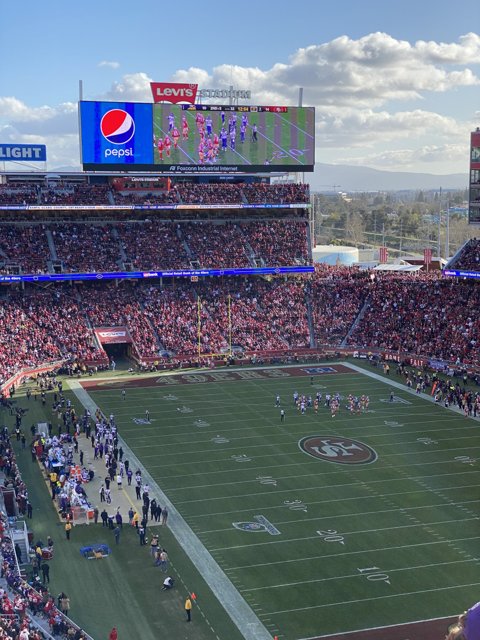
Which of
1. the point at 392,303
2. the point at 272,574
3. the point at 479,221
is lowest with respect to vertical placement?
the point at 272,574

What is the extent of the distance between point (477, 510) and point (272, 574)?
7.21 m

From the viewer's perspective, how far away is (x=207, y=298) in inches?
1960

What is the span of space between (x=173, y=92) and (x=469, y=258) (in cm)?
2262

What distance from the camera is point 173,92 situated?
53.8 metres

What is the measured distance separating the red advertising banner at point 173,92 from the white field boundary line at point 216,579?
3459cm

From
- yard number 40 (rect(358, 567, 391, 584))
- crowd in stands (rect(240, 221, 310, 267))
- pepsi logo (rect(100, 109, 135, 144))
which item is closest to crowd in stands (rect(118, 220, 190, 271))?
crowd in stands (rect(240, 221, 310, 267))

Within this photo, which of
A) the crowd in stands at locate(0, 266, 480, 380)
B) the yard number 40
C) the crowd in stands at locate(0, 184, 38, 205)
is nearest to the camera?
the yard number 40

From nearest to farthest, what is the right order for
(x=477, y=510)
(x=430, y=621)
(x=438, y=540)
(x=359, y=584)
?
(x=430, y=621), (x=359, y=584), (x=438, y=540), (x=477, y=510)

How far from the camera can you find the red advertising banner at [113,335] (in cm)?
4466

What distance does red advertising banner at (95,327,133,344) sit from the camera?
44656 millimetres

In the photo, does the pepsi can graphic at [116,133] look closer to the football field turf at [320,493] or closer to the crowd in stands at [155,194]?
the crowd in stands at [155,194]

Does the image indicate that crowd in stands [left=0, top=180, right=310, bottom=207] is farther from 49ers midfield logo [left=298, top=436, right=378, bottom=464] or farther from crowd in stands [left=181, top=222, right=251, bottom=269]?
49ers midfield logo [left=298, top=436, right=378, bottom=464]

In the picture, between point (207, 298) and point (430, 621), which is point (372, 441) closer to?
point (430, 621)

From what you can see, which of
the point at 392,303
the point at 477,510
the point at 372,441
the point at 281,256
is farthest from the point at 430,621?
the point at 281,256
